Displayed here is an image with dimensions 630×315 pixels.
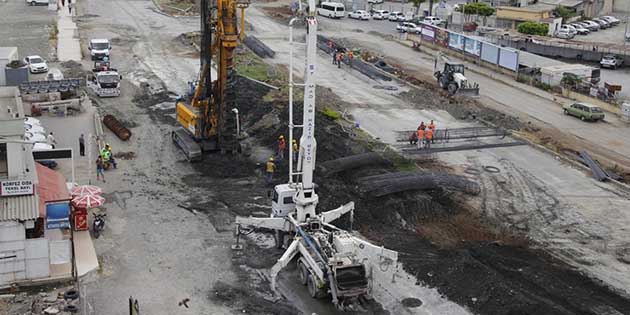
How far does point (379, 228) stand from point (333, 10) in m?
61.8

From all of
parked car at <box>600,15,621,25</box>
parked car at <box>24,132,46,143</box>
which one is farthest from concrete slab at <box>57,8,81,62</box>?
parked car at <box>600,15,621,25</box>

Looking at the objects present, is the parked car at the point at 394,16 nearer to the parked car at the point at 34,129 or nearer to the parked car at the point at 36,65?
the parked car at the point at 36,65

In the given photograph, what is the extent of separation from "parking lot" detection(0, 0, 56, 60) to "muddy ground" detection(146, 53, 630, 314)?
32823 millimetres

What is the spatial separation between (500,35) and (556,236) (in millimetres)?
51018

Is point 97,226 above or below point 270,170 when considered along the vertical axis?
below

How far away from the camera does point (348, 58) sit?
62281 mm

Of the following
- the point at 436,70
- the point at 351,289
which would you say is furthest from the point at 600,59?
the point at 351,289

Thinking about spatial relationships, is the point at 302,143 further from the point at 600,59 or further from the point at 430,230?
the point at 600,59

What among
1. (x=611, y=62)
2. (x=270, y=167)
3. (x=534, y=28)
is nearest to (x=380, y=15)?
(x=534, y=28)

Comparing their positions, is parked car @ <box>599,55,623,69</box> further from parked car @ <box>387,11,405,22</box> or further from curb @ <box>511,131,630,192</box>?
curb @ <box>511,131,630,192</box>

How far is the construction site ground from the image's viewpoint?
25.1 m

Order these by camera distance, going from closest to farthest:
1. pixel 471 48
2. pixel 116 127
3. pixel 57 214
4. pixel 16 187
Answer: pixel 16 187 → pixel 57 214 → pixel 116 127 → pixel 471 48

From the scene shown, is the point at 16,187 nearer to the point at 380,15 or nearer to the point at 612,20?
the point at 380,15

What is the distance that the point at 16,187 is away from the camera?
25938 mm
